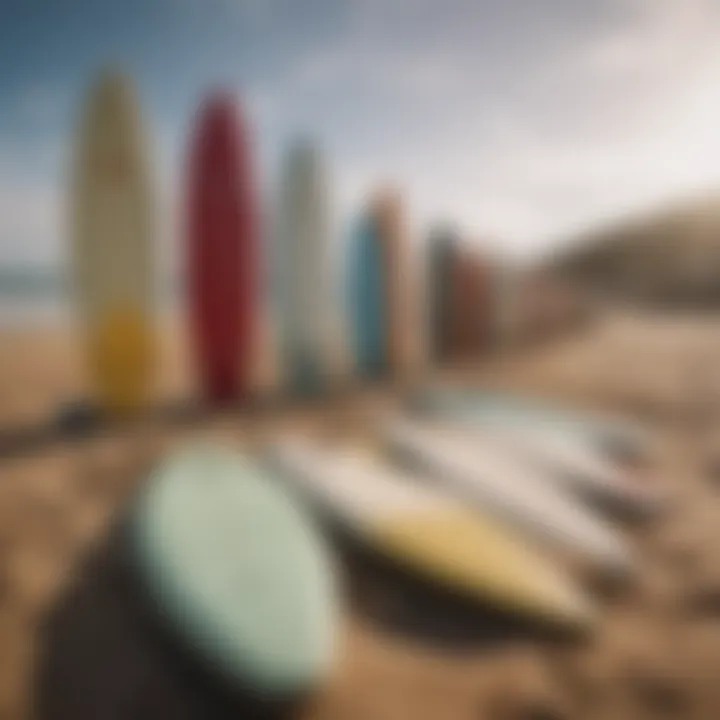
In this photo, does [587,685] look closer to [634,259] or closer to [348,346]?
[348,346]

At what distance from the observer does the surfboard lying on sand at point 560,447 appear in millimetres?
870

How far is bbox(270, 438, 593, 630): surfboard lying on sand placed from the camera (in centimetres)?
65

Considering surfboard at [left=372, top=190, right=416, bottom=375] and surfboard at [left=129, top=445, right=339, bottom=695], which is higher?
surfboard at [left=372, top=190, right=416, bottom=375]

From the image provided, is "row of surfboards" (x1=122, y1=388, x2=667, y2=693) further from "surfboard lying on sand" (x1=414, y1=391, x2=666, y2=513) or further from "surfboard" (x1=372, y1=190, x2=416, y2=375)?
"surfboard" (x1=372, y1=190, x2=416, y2=375)

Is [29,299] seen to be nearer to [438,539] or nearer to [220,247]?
[220,247]

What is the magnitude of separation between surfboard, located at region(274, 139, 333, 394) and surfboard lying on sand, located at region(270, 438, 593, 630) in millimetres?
437

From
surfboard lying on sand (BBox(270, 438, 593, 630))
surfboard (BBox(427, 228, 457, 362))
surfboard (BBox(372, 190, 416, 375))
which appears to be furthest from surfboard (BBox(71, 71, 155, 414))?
surfboard (BBox(427, 228, 457, 362))

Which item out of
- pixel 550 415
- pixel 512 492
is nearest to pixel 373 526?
pixel 512 492

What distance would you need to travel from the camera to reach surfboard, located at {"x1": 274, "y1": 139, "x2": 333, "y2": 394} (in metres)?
1.29

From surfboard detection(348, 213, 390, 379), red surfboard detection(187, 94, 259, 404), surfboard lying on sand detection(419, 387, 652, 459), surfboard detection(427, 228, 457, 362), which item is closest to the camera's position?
surfboard lying on sand detection(419, 387, 652, 459)

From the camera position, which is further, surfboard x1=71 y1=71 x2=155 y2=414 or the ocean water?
the ocean water

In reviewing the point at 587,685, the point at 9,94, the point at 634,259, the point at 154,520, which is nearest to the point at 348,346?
the point at 9,94

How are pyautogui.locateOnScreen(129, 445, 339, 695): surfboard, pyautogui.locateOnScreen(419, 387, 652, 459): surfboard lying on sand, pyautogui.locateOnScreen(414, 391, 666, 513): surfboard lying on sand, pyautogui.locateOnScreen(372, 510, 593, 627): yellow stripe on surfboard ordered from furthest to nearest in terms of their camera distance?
1. pyautogui.locateOnScreen(419, 387, 652, 459): surfboard lying on sand
2. pyautogui.locateOnScreen(414, 391, 666, 513): surfboard lying on sand
3. pyautogui.locateOnScreen(372, 510, 593, 627): yellow stripe on surfboard
4. pyautogui.locateOnScreen(129, 445, 339, 695): surfboard

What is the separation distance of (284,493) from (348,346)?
0.71m
